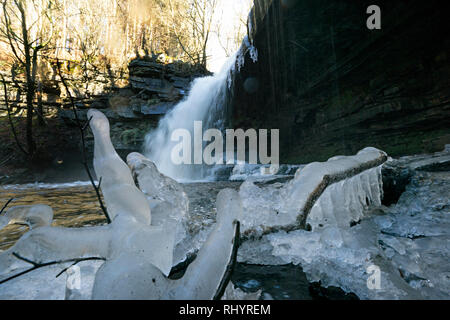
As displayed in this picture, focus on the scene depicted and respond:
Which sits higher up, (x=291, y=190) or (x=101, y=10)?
(x=101, y=10)

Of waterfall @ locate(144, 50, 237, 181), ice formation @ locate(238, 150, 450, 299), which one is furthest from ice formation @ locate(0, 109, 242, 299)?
waterfall @ locate(144, 50, 237, 181)

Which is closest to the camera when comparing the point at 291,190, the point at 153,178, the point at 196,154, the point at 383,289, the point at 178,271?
the point at 383,289

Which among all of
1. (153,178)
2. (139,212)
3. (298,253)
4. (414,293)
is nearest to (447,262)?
(414,293)

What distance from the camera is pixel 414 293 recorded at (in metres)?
0.88

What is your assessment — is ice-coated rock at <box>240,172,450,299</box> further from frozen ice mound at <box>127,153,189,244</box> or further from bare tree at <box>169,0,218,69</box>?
bare tree at <box>169,0,218,69</box>

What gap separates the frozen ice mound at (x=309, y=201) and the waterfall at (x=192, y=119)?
7231mm

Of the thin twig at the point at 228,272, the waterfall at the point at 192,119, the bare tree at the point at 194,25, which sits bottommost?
the thin twig at the point at 228,272

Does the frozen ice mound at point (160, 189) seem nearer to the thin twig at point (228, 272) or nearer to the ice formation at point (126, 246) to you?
the ice formation at point (126, 246)

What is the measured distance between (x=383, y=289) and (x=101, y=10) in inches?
826

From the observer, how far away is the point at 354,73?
567 centimetres

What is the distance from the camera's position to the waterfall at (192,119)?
10.2 meters

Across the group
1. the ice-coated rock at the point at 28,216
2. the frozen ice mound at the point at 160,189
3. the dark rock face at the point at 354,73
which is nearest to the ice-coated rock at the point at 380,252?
the frozen ice mound at the point at 160,189

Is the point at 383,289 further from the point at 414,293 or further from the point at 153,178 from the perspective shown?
the point at 153,178
